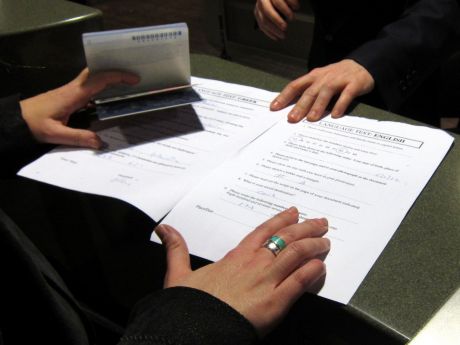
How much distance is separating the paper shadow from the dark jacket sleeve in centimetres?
31

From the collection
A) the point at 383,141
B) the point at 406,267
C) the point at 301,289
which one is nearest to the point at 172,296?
the point at 301,289

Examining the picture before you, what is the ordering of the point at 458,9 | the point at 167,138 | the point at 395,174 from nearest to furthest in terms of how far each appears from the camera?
the point at 395,174, the point at 167,138, the point at 458,9

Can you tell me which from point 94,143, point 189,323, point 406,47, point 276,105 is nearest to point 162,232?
point 189,323

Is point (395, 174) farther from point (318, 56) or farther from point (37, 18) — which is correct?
point (37, 18)

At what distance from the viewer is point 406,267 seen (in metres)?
0.45

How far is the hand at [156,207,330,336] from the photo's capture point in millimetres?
443

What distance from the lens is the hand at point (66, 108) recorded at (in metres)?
0.68

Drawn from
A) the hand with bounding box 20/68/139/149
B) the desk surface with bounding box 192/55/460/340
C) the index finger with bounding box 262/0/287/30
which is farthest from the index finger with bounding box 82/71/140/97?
the desk surface with bounding box 192/55/460/340

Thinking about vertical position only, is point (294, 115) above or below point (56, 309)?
above

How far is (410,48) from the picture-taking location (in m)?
0.80

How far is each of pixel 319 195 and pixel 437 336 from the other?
0.25m

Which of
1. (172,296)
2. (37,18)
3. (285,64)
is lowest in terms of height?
(285,64)

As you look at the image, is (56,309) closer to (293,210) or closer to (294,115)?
(293,210)

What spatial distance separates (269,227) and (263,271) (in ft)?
0.16
